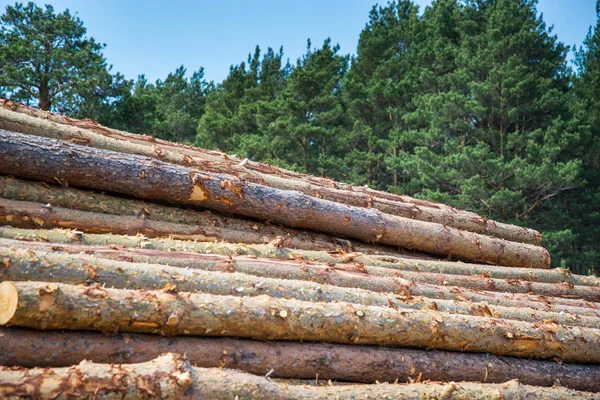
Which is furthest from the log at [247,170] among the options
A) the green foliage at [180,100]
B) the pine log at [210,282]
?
the green foliage at [180,100]

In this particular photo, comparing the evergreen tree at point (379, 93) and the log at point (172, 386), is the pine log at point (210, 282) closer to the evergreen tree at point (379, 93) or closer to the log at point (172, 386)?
the log at point (172, 386)

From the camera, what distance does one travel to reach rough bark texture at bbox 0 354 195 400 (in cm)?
210

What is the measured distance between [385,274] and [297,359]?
1.79m

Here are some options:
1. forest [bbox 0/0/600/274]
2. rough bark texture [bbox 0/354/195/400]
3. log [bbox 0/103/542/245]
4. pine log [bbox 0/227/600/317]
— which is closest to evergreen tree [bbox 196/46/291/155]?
forest [bbox 0/0/600/274]

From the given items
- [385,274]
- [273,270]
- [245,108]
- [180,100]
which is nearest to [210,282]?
[273,270]

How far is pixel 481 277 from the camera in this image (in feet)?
17.5

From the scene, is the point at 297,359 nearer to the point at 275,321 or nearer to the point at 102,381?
the point at 275,321

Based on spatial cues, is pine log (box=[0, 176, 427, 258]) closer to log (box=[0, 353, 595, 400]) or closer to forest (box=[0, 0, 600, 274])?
log (box=[0, 353, 595, 400])

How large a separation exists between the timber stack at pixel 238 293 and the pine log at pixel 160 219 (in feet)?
0.05

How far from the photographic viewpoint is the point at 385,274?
459 cm

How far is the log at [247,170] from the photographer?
16.2 ft

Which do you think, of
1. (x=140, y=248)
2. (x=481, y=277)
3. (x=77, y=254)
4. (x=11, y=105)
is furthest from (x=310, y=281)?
(x=11, y=105)

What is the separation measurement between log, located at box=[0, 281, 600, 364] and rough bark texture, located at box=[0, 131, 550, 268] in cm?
190

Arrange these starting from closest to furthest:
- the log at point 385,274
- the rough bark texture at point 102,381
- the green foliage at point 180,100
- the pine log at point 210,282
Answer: the rough bark texture at point 102,381 → the pine log at point 210,282 → the log at point 385,274 → the green foliage at point 180,100
